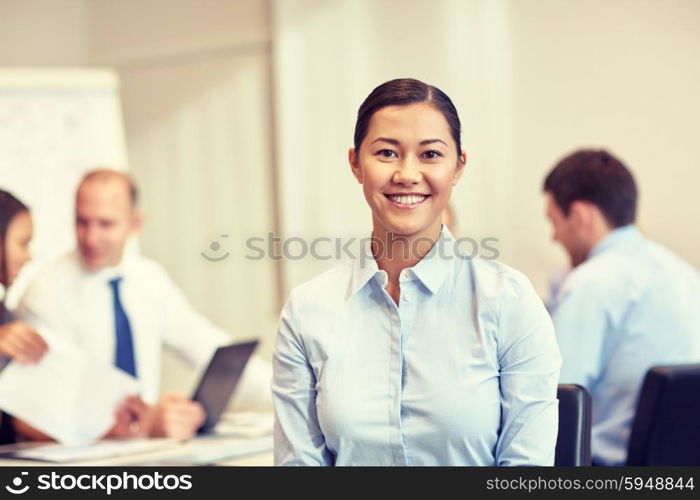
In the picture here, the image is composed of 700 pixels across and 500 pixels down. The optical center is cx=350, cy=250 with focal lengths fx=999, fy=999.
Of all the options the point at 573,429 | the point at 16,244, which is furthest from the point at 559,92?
the point at 573,429

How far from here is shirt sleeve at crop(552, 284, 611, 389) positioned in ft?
7.88

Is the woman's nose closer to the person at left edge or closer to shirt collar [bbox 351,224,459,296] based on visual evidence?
shirt collar [bbox 351,224,459,296]

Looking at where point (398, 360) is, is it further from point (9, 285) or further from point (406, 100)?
point (9, 285)

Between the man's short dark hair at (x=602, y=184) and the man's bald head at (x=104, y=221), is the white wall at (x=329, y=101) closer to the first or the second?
the man's short dark hair at (x=602, y=184)

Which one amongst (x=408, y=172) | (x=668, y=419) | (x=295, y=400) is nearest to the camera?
(x=408, y=172)

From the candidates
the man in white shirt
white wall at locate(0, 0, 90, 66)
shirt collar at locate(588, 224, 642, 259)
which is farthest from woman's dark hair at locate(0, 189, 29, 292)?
white wall at locate(0, 0, 90, 66)

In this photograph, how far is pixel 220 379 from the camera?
8.50 feet

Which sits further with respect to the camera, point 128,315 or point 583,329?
point 128,315

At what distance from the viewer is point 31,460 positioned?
2.39m

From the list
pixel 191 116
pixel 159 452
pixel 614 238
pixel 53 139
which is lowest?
pixel 159 452

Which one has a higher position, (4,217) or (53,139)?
(53,139)

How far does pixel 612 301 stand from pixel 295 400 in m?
1.43
